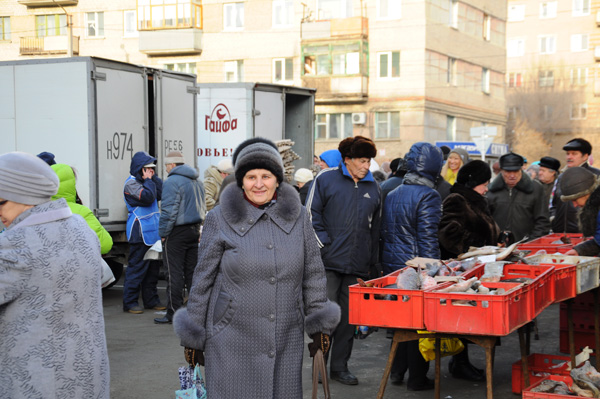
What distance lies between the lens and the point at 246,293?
4.30 m

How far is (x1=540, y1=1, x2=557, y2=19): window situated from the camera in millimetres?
67312

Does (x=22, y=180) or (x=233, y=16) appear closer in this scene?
(x=22, y=180)

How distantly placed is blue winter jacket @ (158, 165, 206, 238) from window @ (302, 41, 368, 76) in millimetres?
32844

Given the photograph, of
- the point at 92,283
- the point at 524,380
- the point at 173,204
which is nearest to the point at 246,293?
the point at 92,283

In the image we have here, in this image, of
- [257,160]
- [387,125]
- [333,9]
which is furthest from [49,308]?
[333,9]

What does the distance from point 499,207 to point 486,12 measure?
41.9 meters

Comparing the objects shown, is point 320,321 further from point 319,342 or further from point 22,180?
point 22,180

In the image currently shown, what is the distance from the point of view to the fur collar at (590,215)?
6.68 metres

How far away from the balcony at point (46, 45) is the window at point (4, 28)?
85.5 inches

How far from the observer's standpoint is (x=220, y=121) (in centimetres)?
1528

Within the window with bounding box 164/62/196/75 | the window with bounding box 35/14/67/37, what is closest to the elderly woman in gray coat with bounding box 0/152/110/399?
the window with bounding box 164/62/196/75

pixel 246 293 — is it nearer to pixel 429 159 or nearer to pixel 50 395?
pixel 50 395

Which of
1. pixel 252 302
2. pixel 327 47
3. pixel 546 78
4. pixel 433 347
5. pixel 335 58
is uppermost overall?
pixel 546 78

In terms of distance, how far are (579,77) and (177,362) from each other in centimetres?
6319
